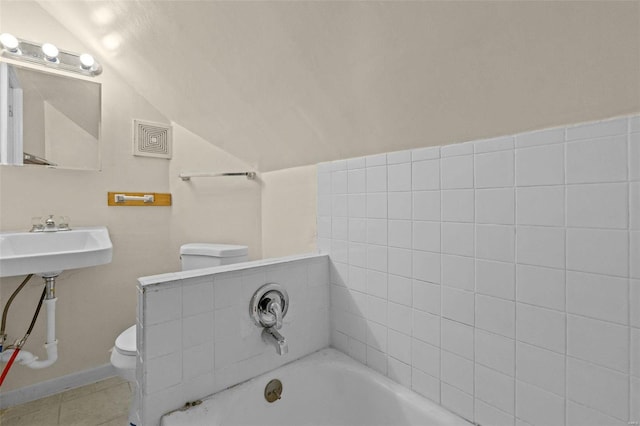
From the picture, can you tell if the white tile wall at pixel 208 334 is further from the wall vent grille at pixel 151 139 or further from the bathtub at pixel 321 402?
the wall vent grille at pixel 151 139

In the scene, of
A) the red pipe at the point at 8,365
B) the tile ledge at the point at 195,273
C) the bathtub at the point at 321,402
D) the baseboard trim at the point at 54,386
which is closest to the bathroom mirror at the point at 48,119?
the red pipe at the point at 8,365

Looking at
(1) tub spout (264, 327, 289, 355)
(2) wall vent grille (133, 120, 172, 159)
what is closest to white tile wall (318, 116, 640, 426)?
(1) tub spout (264, 327, 289, 355)

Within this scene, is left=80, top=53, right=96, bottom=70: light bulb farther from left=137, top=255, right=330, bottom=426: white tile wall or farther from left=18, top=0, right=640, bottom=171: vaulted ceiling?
left=137, top=255, right=330, bottom=426: white tile wall

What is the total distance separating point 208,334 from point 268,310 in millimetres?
211

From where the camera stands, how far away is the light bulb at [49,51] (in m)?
1.69

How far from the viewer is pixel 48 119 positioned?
5.78ft

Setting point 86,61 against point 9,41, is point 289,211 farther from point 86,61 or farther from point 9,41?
point 9,41

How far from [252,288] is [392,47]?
0.91 meters

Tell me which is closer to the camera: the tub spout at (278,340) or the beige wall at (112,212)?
the tub spout at (278,340)

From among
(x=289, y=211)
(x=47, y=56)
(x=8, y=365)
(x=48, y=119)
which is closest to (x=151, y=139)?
(x=48, y=119)

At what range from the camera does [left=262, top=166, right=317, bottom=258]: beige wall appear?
5.34 ft

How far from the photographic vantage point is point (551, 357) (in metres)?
0.74

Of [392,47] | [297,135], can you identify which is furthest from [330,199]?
[392,47]

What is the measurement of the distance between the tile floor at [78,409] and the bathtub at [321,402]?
0.98 metres
